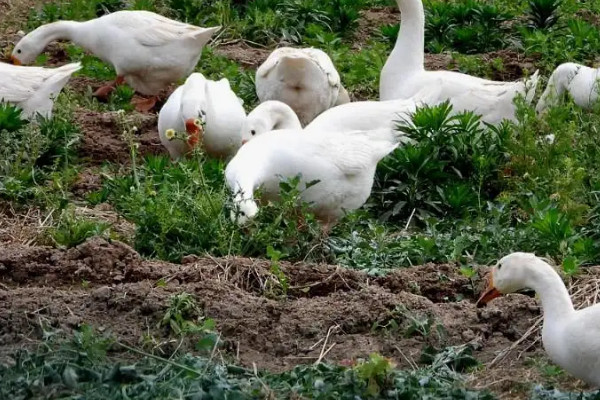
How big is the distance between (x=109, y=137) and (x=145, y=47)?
4.62ft

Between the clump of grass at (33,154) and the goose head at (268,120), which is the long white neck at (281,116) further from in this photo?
the clump of grass at (33,154)

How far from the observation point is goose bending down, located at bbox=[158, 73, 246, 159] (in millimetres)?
10117

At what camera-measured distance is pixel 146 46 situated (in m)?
11.8

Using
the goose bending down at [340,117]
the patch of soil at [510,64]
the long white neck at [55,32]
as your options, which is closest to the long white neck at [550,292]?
the goose bending down at [340,117]

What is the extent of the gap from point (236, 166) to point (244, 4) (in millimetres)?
6076

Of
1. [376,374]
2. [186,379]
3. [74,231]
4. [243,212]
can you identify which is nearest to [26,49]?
[74,231]

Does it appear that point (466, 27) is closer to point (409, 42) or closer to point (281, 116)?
point (409, 42)

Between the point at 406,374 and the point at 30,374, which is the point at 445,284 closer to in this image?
the point at 406,374

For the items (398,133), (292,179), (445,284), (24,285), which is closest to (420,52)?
(398,133)

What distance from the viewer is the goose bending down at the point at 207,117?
10.1 meters

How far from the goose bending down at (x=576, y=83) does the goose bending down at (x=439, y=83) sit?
347mm

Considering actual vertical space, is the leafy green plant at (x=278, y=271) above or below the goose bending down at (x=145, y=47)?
above

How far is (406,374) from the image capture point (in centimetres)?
580

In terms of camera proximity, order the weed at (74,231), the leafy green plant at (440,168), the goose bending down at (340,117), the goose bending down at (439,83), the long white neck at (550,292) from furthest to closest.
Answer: the goose bending down at (439,83), the goose bending down at (340,117), the leafy green plant at (440,168), the weed at (74,231), the long white neck at (550,292)
